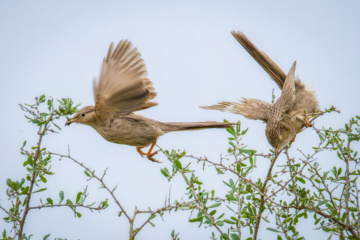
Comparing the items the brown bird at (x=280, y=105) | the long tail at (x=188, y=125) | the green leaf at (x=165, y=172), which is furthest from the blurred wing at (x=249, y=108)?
the green leaf at (x=165, y=172)

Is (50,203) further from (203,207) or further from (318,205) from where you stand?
(318,205)

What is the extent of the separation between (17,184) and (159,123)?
77.5 inches

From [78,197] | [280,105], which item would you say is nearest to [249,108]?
[280,105]

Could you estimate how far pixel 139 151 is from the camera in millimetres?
5055

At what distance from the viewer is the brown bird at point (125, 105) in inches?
159

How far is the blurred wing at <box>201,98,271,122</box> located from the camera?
239 inches

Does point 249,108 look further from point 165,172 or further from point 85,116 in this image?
point 165,172

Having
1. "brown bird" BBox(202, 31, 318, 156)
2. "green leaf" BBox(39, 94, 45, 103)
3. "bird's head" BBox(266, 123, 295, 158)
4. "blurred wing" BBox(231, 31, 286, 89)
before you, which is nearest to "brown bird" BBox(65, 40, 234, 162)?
"green leaf" BBox(39, 94, 45, 103)

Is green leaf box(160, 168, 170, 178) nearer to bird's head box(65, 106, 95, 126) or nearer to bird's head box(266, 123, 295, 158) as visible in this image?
bird's head box(65, 106, 95, 126)

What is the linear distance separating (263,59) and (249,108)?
701 mm

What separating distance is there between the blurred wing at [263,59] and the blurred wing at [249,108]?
1.36 feet

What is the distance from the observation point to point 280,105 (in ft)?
19.4

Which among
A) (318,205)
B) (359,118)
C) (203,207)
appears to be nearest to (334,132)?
(359,118)

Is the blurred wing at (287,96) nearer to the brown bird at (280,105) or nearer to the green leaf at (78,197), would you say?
the brown bird at (280,105)
